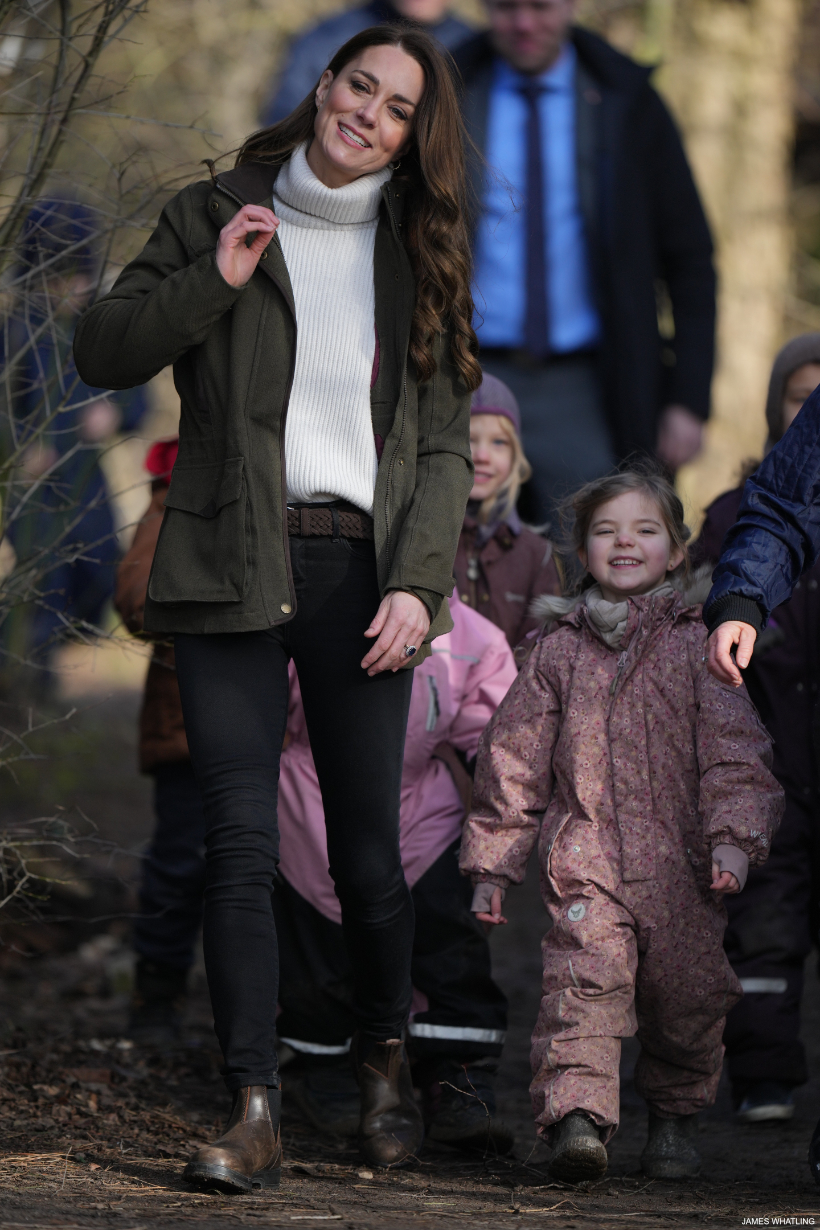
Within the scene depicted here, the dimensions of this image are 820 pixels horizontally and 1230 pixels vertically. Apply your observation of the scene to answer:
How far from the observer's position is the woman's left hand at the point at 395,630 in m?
3.16

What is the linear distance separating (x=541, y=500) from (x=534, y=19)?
5.65 feet

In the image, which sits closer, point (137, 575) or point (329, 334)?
point (329, 334)

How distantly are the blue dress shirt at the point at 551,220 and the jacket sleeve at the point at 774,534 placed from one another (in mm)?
2200

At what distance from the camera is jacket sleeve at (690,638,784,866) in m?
3.27

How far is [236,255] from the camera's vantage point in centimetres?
305

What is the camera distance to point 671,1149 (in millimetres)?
3500

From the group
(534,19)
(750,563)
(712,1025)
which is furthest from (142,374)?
(534,19)

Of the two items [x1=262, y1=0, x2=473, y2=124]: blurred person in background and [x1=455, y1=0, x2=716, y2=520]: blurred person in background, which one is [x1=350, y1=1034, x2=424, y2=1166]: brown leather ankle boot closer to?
[x1=455, y1=0, x2=716, y2=520]: blurred person in background

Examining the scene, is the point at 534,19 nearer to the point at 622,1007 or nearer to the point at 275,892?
the point at 275,892

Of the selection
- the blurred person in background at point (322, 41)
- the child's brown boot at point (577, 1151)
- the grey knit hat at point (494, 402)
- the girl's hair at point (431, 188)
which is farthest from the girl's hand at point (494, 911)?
the blurred person in background at point (322, 41)

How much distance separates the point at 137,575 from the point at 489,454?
3.52ft

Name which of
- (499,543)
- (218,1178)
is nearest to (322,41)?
(499,543)

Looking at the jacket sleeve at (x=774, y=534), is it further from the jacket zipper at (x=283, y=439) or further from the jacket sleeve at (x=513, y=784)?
the jacket zipper at (x=283, y=439)

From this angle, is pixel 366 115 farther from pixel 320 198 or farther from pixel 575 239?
pixel 575 239
